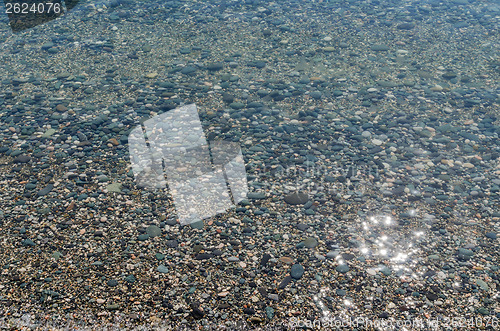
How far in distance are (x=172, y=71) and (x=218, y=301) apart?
3.97 m

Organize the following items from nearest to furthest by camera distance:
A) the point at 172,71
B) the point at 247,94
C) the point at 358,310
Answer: the point at 358,310 < the point at 247,94 < the point at 172,71

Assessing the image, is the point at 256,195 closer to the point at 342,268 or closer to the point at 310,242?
the point at 310,242

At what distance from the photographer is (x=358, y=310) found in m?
3.62

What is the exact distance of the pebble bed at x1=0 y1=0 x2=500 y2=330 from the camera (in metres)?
3.70

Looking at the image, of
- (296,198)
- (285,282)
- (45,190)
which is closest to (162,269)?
(285,282)

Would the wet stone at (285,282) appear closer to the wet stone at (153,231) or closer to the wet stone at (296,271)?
the wet stone at (296,271)

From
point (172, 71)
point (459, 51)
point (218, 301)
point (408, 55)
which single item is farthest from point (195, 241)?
point (459, 51)

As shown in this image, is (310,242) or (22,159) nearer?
(310,242)

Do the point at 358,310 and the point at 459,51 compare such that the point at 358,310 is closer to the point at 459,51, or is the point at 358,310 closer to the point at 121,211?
the point at 121,211

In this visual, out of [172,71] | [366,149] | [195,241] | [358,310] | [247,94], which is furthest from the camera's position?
[172,71]

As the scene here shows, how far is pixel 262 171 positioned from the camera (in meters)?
4.98

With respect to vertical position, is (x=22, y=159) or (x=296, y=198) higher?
(x=296, y=198)

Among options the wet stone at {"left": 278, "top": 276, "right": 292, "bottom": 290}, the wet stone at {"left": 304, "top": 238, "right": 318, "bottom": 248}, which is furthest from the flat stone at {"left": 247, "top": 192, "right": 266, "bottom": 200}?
the wet stone at {"left": 278, "top": 276, "right": 292, "bottom": 290}

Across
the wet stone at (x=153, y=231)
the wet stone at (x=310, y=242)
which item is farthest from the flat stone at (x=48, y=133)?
the wet stone at (x=310, y=242)
